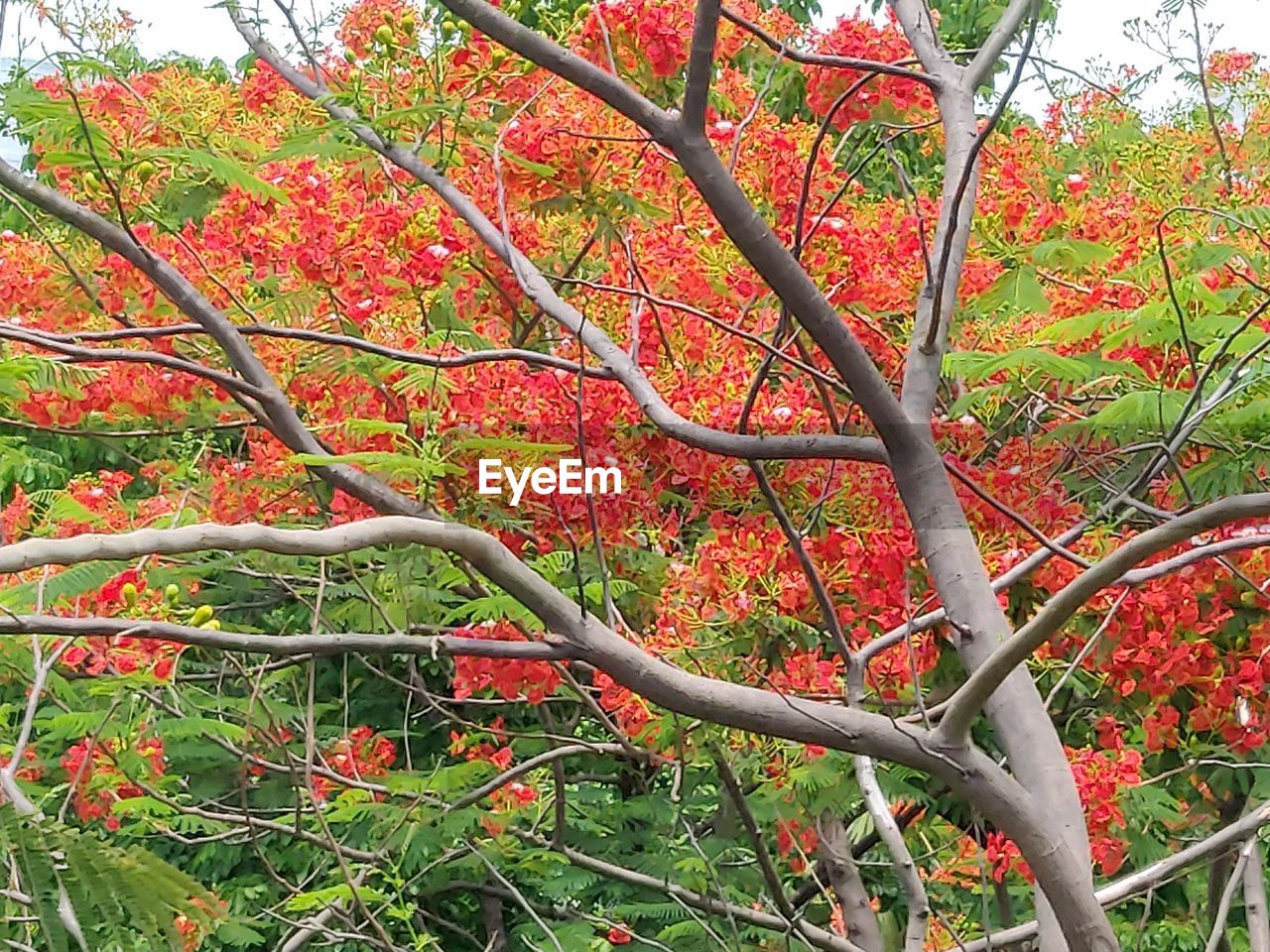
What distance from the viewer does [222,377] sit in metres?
3.21

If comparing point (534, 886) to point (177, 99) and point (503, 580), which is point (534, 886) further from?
point (503, 580)

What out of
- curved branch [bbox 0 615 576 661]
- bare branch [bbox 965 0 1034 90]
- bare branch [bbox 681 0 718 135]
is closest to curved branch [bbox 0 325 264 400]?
curved branch [bbox 0 615 576 661]

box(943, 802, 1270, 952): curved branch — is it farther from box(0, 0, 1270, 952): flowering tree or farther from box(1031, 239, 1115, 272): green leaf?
box(1031, 239, 1115, 272): green leaf

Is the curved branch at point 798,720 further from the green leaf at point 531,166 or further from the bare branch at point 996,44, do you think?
the green leaf at point 531,166

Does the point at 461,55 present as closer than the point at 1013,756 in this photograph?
No

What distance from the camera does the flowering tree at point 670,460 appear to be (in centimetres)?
278

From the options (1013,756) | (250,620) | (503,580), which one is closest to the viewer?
(503,580)

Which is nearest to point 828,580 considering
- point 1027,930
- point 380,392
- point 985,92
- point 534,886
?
point 1027,930

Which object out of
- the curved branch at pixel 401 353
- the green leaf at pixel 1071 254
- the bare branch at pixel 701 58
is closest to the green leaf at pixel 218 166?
the curved branch at pixel 401 353

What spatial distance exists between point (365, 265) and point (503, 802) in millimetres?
1988

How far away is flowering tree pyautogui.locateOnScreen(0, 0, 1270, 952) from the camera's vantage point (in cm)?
278

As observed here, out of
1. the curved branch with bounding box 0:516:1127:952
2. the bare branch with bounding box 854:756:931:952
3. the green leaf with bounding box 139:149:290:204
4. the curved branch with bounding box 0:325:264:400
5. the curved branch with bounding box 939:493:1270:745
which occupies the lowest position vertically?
the bare branch with bounding box 854:756:931:952

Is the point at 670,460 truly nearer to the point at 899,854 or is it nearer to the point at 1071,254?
the point at 1071,254

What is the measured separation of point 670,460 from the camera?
4.29 m
